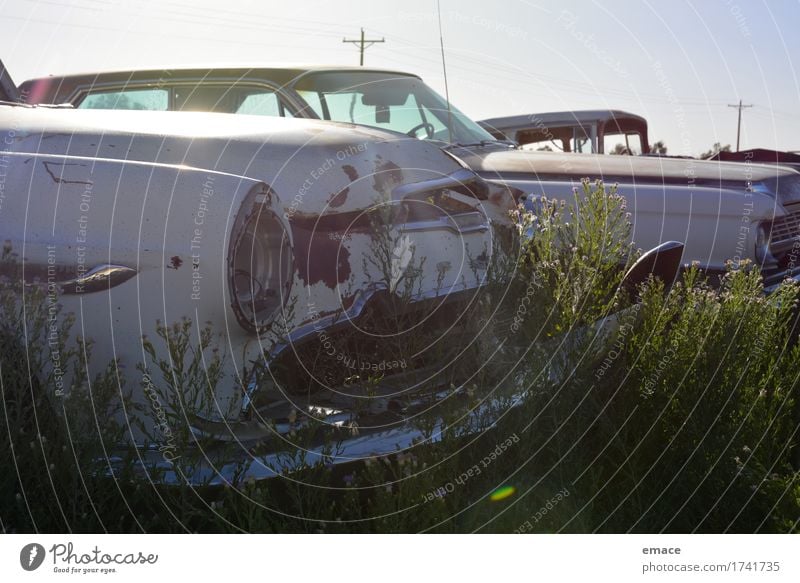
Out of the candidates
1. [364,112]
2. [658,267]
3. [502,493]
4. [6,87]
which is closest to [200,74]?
[6,87]

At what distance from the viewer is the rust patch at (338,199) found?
216cm

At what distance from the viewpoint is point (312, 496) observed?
2023 mm

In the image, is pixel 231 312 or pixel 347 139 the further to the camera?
pixel 347 139

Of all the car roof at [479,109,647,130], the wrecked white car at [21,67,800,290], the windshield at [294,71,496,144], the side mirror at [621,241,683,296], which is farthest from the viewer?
the car roof at [479,109,647,130]

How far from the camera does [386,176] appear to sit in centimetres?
229

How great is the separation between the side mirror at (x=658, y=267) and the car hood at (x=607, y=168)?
588mm

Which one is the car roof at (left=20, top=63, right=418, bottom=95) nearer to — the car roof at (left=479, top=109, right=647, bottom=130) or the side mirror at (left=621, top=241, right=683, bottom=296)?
the side mirror at (left=621, top=241, right=683, bottom=296)

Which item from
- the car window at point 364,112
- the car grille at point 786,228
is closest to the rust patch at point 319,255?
the car window at point 364,112

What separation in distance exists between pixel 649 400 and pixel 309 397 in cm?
99

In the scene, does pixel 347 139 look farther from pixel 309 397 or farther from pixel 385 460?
pixel 385 460

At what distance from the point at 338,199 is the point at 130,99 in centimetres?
236

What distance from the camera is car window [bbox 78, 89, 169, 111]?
400cm

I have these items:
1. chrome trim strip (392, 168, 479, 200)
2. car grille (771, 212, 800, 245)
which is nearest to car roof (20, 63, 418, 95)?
chrome trim strip (392, 168, 479, 200)
